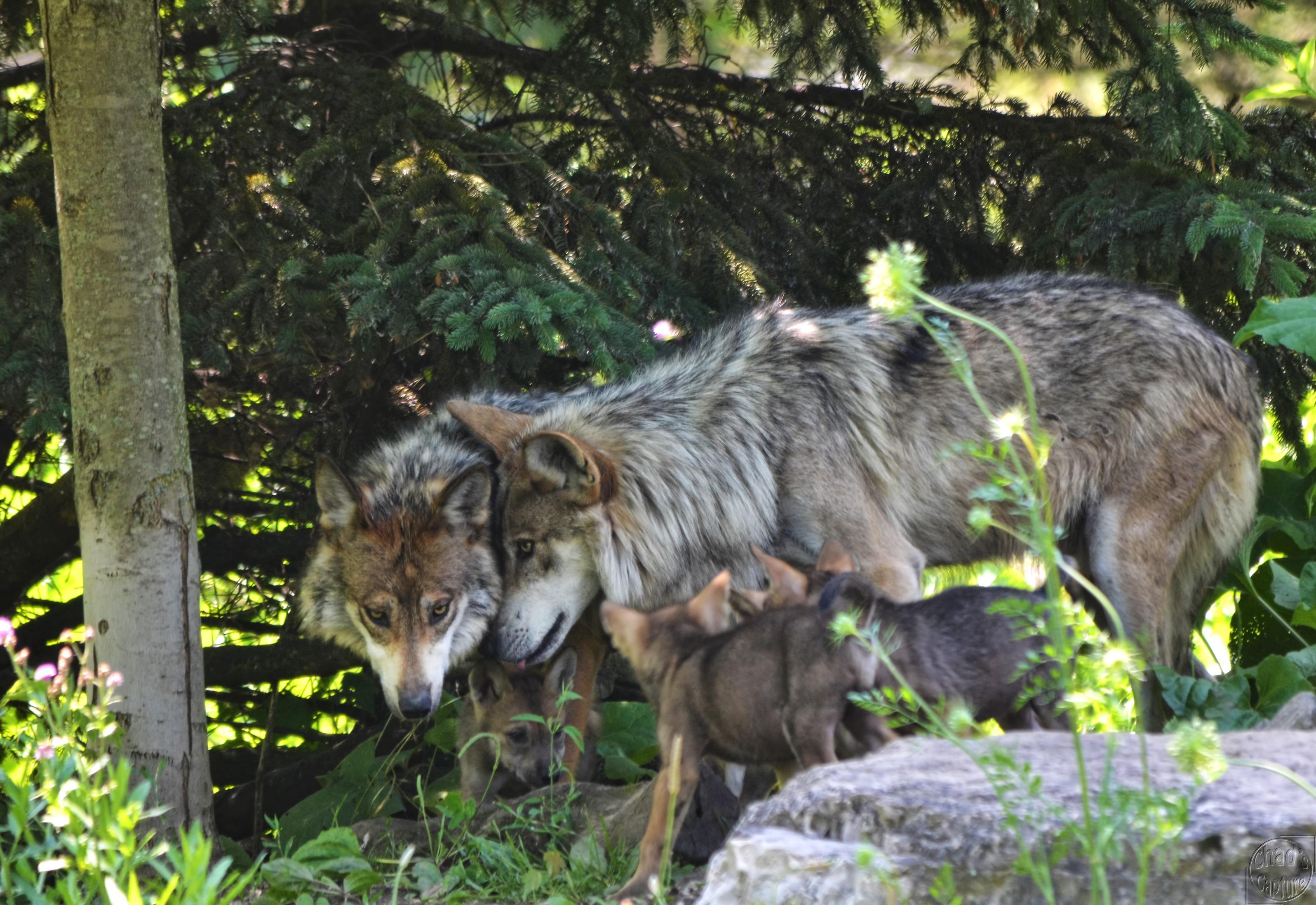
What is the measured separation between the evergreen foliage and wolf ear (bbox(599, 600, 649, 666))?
1.11 m

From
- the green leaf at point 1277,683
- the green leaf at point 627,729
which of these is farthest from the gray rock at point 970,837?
the green leaf at point 627,729

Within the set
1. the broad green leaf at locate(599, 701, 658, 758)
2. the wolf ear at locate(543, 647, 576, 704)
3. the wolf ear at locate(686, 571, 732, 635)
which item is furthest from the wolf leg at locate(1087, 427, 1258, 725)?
A: the wolf ear at locate(543, 647, 576, 704)

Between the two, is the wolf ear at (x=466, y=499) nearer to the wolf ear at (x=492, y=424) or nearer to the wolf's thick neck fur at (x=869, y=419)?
the wolf ear at (x=492, y=424)

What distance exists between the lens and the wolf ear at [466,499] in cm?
448

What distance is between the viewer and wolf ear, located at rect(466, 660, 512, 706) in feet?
15.8

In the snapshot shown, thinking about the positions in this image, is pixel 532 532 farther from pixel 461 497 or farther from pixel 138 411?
pixel 138 411

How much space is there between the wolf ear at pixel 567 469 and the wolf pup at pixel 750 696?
0.94m

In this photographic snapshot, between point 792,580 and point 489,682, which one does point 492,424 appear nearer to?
point 489,682

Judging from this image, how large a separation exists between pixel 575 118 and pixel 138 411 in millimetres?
2778

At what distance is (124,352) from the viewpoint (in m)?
4.02

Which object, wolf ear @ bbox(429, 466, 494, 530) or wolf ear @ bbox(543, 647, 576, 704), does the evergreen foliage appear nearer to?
→ wolf ear @ bbox(429, 466, 494, 530)

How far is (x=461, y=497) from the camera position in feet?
14.8

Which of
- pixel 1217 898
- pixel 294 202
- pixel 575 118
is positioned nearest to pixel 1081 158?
pixel 575 118

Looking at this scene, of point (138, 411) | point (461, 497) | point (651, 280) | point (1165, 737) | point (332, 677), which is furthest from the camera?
point (332, 677)
